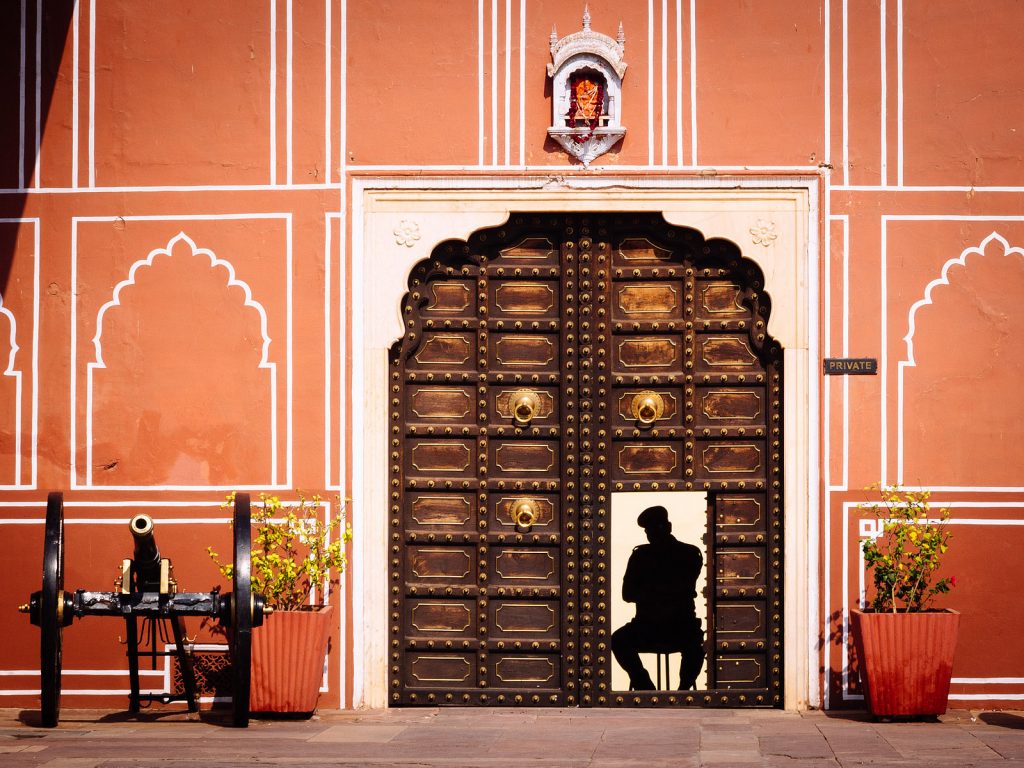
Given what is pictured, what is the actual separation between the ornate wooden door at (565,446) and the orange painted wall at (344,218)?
1.14 feet

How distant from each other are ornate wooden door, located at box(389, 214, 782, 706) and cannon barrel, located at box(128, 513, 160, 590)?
139cm

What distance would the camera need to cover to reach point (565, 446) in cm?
738

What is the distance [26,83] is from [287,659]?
329 cm

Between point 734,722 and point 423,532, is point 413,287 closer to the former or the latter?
point 423,532

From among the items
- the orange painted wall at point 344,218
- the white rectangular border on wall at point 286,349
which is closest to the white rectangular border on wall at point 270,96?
the orange painted wall at point 344,218

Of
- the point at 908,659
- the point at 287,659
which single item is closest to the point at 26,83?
the point at 287,659

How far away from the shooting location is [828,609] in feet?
23.6

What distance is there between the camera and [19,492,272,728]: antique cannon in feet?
19.9

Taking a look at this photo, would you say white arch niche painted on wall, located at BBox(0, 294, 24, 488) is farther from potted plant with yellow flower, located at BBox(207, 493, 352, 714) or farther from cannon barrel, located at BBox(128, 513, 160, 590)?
cannon barrel, located at BBox(128, 513, 160, 590)

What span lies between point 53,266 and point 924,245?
177 inches

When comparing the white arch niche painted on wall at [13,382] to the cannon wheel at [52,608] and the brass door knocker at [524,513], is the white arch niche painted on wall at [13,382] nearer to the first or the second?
the cannon wheel at [52,608]

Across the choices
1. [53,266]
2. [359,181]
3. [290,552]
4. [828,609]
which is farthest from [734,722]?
[53,266]

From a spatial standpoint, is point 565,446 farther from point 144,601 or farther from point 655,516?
point 144,601

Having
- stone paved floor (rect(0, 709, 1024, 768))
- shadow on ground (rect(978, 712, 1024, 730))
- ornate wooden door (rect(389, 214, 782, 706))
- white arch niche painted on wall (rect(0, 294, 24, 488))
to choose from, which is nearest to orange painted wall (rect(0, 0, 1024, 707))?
white arch niche painted on wall (rect(0, 294, 24, 488))
